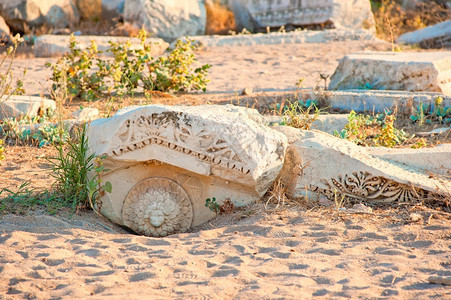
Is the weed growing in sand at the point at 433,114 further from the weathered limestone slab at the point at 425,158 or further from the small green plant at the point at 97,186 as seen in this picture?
the small green plant at the point at 97,186

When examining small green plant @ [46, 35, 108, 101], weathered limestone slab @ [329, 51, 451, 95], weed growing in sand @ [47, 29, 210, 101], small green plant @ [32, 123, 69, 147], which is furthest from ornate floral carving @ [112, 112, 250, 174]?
weathered limestone slab @ [329, 51, 451, 95]

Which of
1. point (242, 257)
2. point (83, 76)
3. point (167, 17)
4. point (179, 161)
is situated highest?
point (167, 17)

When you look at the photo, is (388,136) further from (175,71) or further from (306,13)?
(306,13)

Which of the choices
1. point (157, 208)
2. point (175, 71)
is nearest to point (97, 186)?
point (157, 208)

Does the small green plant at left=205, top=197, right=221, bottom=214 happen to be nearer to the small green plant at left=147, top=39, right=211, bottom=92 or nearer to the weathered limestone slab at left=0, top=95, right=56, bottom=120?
the weathered limestone slab at left=0, top=95, right=56, bottom=120

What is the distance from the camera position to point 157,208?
12.4 feet

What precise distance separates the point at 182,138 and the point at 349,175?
46.3 inches

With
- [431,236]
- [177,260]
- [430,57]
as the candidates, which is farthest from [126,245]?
[430,57]

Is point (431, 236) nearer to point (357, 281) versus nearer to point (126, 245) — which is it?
point (357, 281)

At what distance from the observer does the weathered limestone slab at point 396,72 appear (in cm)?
635

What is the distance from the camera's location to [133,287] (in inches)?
108

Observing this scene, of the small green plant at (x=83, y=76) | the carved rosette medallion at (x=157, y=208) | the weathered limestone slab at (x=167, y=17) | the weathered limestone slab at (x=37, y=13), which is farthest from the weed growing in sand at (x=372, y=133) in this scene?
the weathered limestone slab at (x=37, y=13)

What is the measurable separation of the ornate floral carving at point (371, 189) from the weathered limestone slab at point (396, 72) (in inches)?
115

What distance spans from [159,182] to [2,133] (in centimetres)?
259
